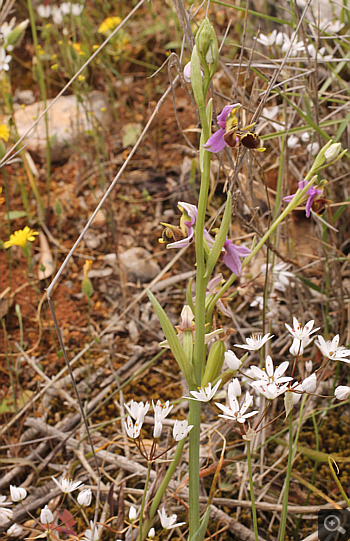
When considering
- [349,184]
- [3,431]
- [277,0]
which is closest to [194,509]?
[3,431]

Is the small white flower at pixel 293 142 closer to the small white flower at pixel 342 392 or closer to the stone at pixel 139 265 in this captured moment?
the stone at pixel 139 265

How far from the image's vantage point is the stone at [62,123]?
7.47 ft

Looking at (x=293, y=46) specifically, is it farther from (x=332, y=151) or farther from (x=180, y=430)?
(x=180, y=430)

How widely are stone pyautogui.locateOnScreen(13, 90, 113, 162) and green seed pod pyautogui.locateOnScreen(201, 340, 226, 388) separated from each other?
63.7 inches

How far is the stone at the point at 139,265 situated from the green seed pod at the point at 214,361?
99 centimetres

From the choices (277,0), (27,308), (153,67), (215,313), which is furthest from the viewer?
(153,67)

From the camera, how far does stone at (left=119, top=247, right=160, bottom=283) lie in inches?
71.8

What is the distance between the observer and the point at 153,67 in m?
2.41

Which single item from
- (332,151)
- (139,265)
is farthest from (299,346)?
(139,265)

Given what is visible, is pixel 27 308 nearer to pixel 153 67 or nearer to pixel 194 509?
pixel 194 509

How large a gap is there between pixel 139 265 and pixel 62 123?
3.38 ft

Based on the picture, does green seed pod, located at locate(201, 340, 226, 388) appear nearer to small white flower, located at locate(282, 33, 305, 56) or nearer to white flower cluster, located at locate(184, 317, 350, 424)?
white flower cluster, located at locate(184, 317, 350, 424)

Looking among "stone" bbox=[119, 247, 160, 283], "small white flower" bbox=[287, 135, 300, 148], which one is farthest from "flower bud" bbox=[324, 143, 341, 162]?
"stone" bbox=[119, 247, 160, 283]

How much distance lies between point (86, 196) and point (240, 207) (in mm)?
764
